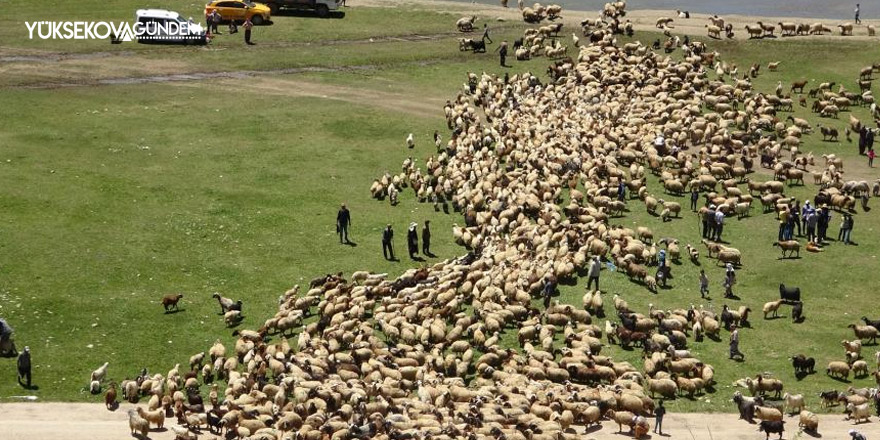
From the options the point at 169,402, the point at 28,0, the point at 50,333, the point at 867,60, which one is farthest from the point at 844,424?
the point at 28,0

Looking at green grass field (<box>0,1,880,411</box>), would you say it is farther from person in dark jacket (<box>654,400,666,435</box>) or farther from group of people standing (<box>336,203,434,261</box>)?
person in dark jacket (<box>654,400,666,435</box>)

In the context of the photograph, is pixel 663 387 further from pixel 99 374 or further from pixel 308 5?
pixel 308 5

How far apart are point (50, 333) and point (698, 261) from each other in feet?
85.1

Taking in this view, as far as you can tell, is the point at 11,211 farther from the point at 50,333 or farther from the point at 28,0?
the point at 28,0

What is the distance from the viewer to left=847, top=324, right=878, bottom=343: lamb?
4981 cm

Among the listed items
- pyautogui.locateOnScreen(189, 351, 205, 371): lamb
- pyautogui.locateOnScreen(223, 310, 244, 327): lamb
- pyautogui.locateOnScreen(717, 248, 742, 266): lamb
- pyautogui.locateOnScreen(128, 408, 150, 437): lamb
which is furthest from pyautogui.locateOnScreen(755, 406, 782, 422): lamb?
pyautogui.locateOnScreen(128, 408, 150, 437): lamb

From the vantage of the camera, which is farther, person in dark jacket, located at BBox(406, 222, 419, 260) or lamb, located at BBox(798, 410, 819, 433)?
person in dark jacket, located at BBox(406, 222, 419, 260)

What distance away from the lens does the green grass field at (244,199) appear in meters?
50.0

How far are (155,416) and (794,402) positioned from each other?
66.9ft

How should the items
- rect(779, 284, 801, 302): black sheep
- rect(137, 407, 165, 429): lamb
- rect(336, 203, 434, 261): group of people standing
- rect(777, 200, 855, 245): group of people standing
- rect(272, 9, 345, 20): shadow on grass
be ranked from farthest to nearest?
rect(272, 9, 345, 20): shadow on grass, rect(777, 200, 855, 245): group of people standing, rect(336, 203, 434, 261): group of people standing, rect(779, 284, 801, 302): black sheep, rect(137, 407, 165, 429): lamb

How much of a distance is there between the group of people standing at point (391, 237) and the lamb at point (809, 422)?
19409 millimetres

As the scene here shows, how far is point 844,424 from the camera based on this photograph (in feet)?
144

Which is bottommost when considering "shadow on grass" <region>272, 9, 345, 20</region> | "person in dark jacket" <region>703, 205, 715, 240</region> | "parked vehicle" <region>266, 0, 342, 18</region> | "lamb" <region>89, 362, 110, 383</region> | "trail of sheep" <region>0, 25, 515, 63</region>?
"lamb" <region>89, 362, 110, 383</region>

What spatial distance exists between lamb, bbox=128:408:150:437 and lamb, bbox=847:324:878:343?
2539 cm
